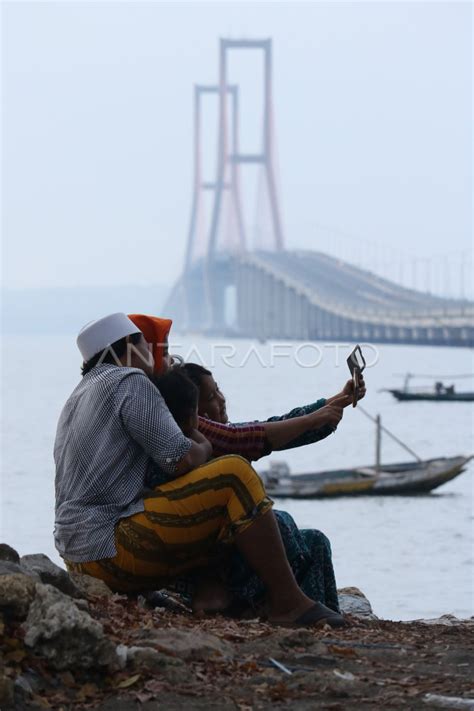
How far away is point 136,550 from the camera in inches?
113

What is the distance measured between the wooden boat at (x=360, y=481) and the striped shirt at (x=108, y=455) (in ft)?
34.1

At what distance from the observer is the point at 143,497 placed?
2889mm

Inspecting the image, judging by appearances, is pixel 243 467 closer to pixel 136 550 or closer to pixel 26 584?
pixel 136 550

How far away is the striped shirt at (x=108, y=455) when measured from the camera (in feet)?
9.38

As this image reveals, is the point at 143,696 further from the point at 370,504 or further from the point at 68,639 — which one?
the point at 370,504

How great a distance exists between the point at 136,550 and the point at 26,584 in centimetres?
42

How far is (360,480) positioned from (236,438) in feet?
35.9

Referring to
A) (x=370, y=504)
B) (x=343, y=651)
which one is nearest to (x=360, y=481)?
(x=370, y=504)

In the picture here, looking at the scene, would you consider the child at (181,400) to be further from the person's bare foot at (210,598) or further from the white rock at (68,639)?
the white rock at (68,639)

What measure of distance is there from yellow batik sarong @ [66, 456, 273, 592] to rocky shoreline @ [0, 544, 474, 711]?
109mm

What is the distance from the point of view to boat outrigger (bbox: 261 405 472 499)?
13.5 meters

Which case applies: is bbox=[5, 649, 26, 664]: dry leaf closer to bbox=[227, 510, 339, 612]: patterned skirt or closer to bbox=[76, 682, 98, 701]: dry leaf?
bbox=[76, 682, 98, 701]: dry leaf

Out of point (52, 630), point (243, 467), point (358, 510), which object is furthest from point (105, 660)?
point (358, 510)

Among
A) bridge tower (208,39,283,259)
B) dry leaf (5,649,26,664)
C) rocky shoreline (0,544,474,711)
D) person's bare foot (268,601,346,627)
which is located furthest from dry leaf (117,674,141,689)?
bridge tower (208,39,283,259)
